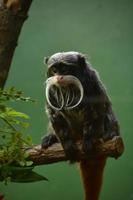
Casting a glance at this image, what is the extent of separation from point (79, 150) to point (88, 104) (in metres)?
0.12

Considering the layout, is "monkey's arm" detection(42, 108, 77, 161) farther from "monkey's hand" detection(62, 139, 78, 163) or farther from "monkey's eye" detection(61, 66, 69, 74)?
"monkey's eye" detection(61, 66, 69, 74)

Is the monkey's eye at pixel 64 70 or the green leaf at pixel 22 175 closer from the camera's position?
the green leaf at pixel 22 175

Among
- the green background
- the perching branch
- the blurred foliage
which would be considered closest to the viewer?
the blurred foliage

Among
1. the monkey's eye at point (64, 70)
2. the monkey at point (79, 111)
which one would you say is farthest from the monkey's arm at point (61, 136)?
the monkey's eye at point (64, 70)

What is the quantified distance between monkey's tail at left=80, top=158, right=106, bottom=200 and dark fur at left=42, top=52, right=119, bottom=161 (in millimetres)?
50

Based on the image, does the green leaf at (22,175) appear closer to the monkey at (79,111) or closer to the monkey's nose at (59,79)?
the monkey at (79,111)

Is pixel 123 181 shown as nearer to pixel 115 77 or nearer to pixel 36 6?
pixel 115 77

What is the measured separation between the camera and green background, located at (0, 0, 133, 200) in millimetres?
1262

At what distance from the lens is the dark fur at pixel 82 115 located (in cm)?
119

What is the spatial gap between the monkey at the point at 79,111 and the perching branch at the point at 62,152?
1 cm

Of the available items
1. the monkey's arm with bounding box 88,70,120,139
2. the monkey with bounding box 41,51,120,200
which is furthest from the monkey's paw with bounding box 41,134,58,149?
the monkey's arm with bounding box 88,70,120,139

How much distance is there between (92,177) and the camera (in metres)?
1.23

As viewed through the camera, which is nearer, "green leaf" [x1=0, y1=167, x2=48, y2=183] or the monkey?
"green leaf" [x1=0, y1=167, x2=48, y2=183]

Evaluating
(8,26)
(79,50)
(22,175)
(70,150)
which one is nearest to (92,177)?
(70,150)
